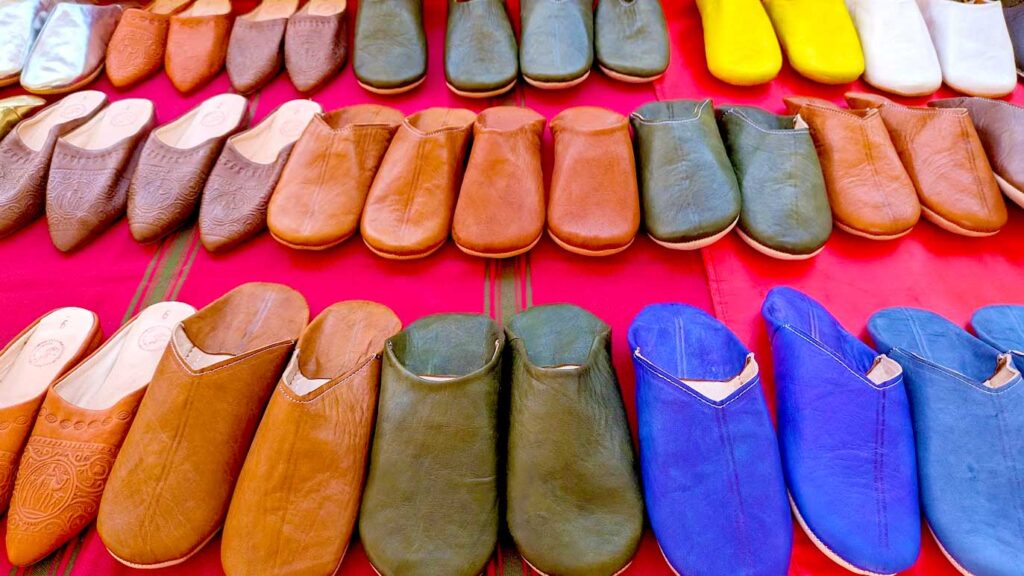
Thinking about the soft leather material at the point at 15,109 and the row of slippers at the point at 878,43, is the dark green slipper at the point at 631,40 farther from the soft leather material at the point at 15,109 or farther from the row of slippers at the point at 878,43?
the soft leather material at the point at 15,109

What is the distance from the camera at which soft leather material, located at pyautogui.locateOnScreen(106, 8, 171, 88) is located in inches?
59.3

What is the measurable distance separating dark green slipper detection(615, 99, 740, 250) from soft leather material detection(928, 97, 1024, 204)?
23.7 inches

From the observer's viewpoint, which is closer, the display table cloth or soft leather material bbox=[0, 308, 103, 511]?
soft leather material bbox=[0, 308, 103, 511]

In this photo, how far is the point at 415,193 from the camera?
1.13 meters

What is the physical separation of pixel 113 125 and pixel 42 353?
645mm

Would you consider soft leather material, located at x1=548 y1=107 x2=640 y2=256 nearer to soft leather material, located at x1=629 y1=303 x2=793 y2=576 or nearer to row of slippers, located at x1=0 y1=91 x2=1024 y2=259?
row of slippers, located at x1=0 y1=91 x2=1024 y2=259

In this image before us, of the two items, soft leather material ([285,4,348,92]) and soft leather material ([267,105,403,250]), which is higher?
soft leather material ([285,4,348,92])

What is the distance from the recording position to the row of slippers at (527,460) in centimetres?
79

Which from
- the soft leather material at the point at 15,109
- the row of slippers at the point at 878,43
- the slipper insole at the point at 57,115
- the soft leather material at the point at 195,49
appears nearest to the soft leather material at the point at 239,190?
the soft leather material at the point at 195,49

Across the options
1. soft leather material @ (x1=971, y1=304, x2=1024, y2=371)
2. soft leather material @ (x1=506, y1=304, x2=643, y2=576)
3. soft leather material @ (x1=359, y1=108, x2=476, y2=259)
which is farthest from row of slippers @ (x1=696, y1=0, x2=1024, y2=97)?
soft leather material @ (x1=506, y1=304, x2=643, y2=576)

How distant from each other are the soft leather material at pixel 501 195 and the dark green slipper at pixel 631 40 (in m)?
0.39

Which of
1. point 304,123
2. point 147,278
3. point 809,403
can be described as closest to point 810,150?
point 809,403

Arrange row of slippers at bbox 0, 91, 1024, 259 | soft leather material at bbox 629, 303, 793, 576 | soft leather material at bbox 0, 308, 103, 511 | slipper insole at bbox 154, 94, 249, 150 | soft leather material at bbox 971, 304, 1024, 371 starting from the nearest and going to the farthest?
soft leather material at bbox 629, 303, 793, 576 < soft leather material at bbox 0, 308, 103, 511 < soft leather material at bbox 971, 304, 1024, 371 < row of slippers at bbox 0, 91, 1024, 259 < slipper insole at bbox 154, 94, 249, 150

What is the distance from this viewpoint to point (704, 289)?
1132 millimetres
